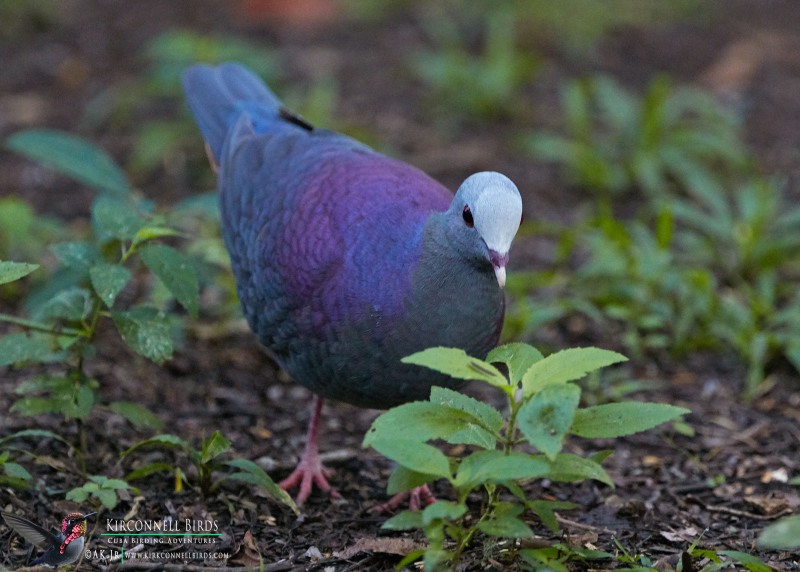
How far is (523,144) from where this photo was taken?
7.00 metres

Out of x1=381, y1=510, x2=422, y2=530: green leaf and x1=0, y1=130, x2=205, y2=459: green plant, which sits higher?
x1=0, y1=130, x2=205, y2=459: green plant

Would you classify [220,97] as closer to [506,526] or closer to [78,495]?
[78,495]

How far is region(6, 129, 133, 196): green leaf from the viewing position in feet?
16.5

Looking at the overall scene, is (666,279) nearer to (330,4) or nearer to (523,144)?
(523,144)

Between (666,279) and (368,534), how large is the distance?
238 centimetres

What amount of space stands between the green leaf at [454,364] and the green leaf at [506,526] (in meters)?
0.37

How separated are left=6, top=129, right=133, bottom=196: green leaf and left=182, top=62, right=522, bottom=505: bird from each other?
2.66ft

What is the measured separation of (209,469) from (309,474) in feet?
1.80

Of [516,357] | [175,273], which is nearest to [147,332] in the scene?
[175,273]

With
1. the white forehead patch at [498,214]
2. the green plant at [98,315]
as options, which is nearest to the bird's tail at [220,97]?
the green plant at [98,315]

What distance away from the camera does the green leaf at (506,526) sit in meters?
2.80

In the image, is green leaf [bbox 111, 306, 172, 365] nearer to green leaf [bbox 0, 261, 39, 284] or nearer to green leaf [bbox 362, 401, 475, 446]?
green leaf [bbox 0, 261, 39, 284]

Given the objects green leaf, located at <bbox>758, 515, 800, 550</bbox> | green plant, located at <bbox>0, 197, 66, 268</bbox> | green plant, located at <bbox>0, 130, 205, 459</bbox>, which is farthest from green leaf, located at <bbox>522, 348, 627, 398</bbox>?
green plant, located at <bbox>0, 197, 66, 268</bbox>

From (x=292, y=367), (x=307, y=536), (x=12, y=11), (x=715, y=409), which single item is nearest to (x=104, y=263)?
(x=292, y=367)
